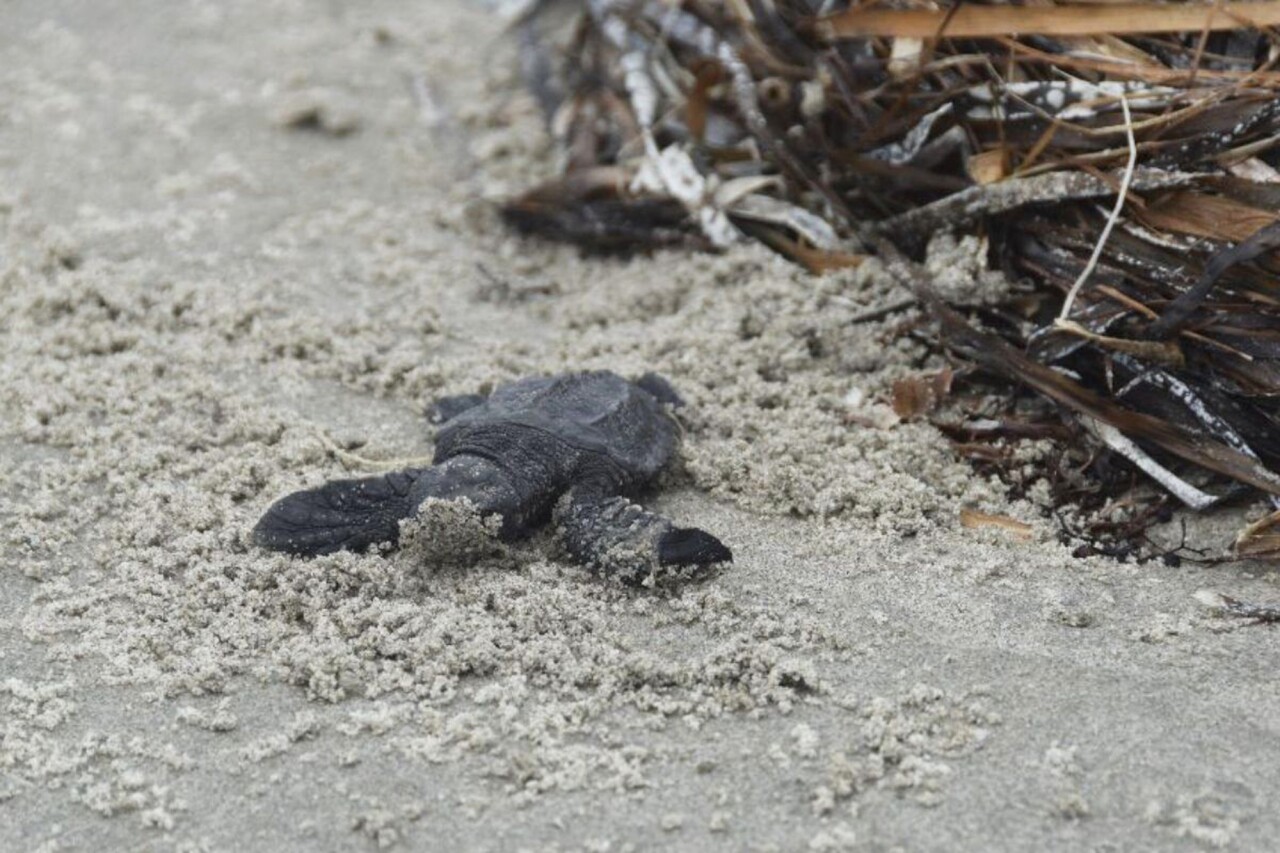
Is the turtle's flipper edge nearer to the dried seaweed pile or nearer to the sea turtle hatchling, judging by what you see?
the sea turtle hatchling

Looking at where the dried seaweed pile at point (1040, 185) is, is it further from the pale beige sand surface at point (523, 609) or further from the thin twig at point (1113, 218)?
the pale beige sand surface at point (523, 609)

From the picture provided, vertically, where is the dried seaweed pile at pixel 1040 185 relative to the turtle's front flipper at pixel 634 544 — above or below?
above

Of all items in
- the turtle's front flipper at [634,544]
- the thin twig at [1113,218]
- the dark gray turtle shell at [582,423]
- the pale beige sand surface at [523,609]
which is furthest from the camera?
the thin twig at [1113,218]

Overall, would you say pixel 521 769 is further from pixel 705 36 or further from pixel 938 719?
pixel 705 36

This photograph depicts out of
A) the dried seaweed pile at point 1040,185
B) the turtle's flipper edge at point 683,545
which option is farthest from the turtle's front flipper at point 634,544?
the dried seaweed pile at point 1040,185

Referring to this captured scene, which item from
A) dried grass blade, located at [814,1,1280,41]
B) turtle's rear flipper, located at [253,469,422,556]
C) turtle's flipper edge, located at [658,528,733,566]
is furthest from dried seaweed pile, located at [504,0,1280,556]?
turtle's rear flipper, located at [253,469,422,556]

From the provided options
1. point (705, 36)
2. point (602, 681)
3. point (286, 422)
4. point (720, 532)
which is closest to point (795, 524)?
point (720, 532)
